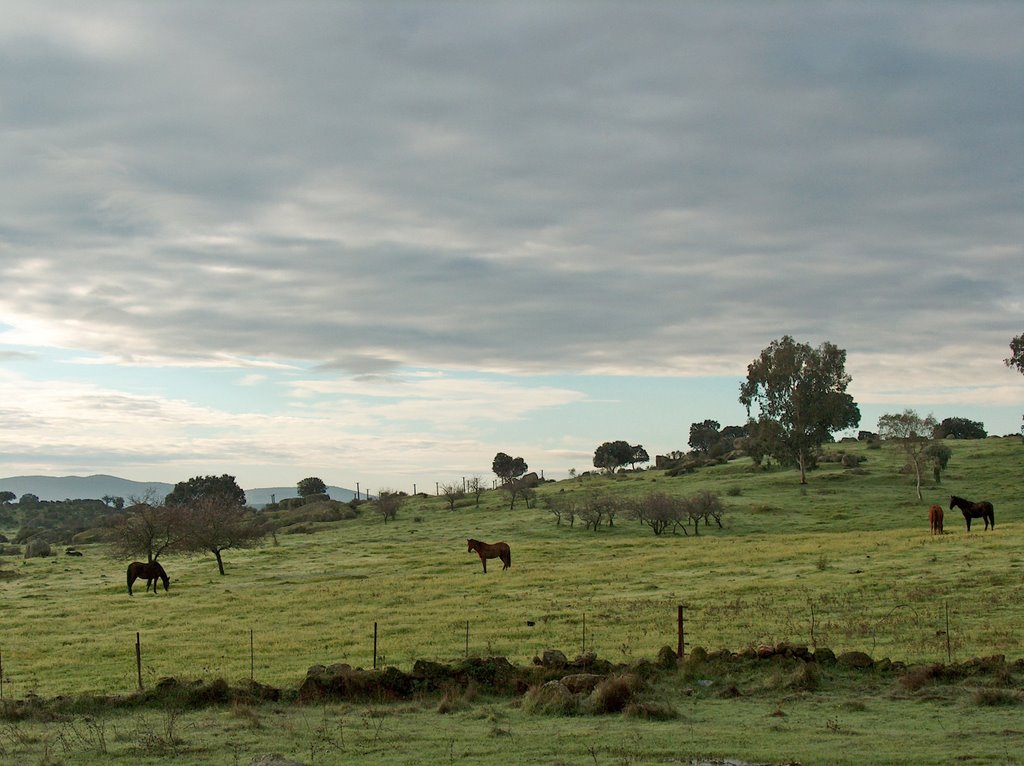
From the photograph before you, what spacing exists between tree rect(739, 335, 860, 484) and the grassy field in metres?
17.0

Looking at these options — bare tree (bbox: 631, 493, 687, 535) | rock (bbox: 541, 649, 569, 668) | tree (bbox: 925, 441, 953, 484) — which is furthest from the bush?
tree (bbox: 925, 441, 953, 484)

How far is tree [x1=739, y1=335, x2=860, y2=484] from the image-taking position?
317 feet

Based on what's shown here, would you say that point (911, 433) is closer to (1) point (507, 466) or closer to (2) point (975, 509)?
(2) point (975, 509)

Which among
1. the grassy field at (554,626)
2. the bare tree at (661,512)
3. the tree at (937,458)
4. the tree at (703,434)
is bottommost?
the grassy field at (554,626)

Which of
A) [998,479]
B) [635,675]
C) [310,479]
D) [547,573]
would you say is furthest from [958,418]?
[635,675]

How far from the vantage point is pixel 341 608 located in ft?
133

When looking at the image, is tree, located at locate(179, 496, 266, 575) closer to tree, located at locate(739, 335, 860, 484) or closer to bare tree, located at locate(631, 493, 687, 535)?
bare tree, located at locate(631, 493, 687, 535)

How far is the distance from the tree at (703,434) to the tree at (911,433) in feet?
304

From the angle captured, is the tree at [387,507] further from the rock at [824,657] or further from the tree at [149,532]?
the rock at [824,657]

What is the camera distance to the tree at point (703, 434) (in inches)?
7269

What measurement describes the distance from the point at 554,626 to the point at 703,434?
158 meters

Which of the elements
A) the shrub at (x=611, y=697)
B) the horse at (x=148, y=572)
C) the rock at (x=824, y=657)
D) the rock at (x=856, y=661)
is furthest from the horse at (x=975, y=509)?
the horse at (x=148, y=572)

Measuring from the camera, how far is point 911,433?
86.0 metres

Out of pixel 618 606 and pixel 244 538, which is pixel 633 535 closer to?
pixel 244 538
